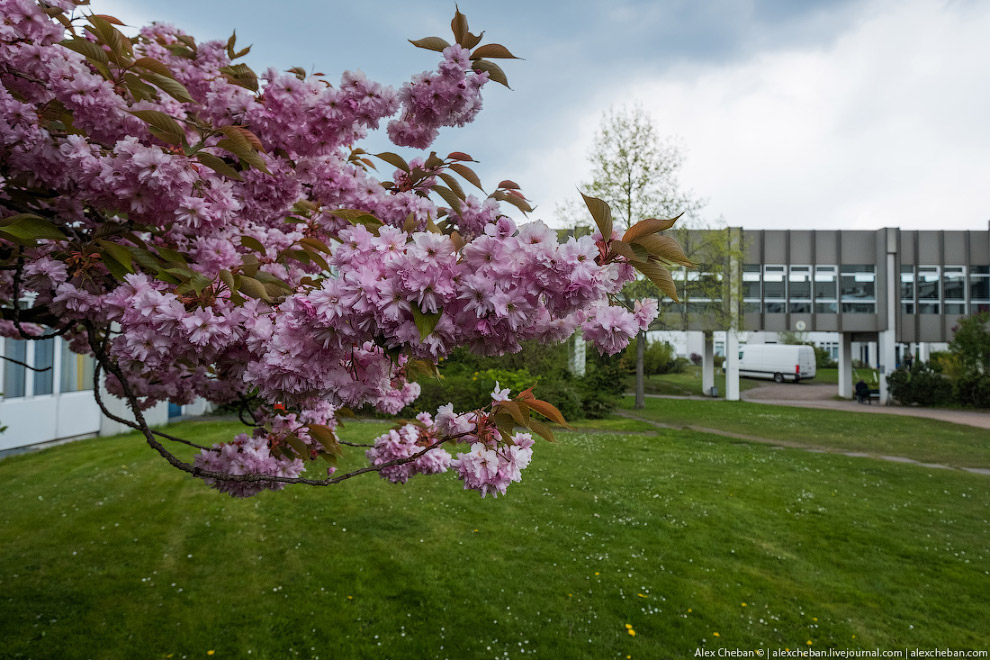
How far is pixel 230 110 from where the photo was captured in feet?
8.83

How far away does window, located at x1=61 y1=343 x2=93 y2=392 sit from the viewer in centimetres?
1089

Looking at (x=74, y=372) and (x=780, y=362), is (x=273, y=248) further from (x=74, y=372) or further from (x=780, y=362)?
(x=780, y=362)

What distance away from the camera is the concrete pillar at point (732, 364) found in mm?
21016

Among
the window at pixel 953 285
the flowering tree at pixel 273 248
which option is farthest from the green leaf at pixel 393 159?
the window at pixel 953 285

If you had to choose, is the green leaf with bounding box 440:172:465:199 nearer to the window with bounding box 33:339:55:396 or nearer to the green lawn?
the green lawn

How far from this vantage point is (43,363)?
10.5m

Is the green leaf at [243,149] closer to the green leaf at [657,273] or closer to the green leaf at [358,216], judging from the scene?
the green leaf at [358,216]

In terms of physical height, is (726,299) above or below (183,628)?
above

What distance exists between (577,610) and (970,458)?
33.7 feet

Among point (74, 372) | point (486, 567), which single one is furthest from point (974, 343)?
point (74, 372)

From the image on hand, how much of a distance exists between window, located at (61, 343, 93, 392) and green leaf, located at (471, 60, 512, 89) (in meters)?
11.9

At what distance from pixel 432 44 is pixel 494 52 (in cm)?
23

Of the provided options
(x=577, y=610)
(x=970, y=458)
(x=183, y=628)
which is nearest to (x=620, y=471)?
(x=577, y=610)

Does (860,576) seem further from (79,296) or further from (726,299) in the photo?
(726,299)
